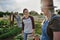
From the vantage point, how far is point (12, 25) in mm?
4785

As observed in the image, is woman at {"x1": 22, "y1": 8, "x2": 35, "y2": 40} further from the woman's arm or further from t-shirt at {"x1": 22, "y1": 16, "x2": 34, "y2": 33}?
the woman's arm

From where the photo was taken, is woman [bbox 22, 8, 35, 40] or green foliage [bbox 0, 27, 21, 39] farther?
green foliage [bbox 0, 27, 21, 39]

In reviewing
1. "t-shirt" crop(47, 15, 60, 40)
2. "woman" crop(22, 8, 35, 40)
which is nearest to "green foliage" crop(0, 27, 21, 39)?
"woman" crop(22, 8, 35, 40)

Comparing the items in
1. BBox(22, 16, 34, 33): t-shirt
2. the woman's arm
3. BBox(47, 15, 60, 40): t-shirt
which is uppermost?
BBox(47, 15, 60, 40): t-shirt

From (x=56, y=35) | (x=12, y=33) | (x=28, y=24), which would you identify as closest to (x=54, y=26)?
(x=56, y=35)

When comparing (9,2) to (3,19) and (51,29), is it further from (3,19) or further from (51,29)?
(51,29)

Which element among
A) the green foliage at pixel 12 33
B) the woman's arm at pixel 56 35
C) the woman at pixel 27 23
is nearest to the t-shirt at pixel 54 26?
the woman's arm at pixel 56 35

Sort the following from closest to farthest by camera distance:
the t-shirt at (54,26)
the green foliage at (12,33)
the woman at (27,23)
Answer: the t-shirt at (54,26) < the woman at (27,23) < the green foliage at (12,33)

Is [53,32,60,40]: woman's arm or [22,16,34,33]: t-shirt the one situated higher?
[53,32,60,40]: woman's arm

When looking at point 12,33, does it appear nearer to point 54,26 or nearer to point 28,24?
point 28,24

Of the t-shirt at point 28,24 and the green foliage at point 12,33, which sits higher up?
the t-shirt at point 28,24

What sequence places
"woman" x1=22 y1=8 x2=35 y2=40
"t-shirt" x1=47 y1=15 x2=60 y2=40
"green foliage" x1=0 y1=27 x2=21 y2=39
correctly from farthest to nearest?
"green foliage" x1=0 y1=27 x2=21 y2=39
"woman" x1=22 y1=8 x2=35 y2=40
"t-shirt" x1=47 y1=15 x2=60 y2=40

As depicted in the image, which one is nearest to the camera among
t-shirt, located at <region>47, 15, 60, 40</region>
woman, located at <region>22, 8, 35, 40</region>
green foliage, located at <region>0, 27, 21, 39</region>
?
t-shirt, located at <region>47, 15, 60, 40</region>

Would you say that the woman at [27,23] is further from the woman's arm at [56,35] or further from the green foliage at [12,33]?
the woman's arm at [56,35]
